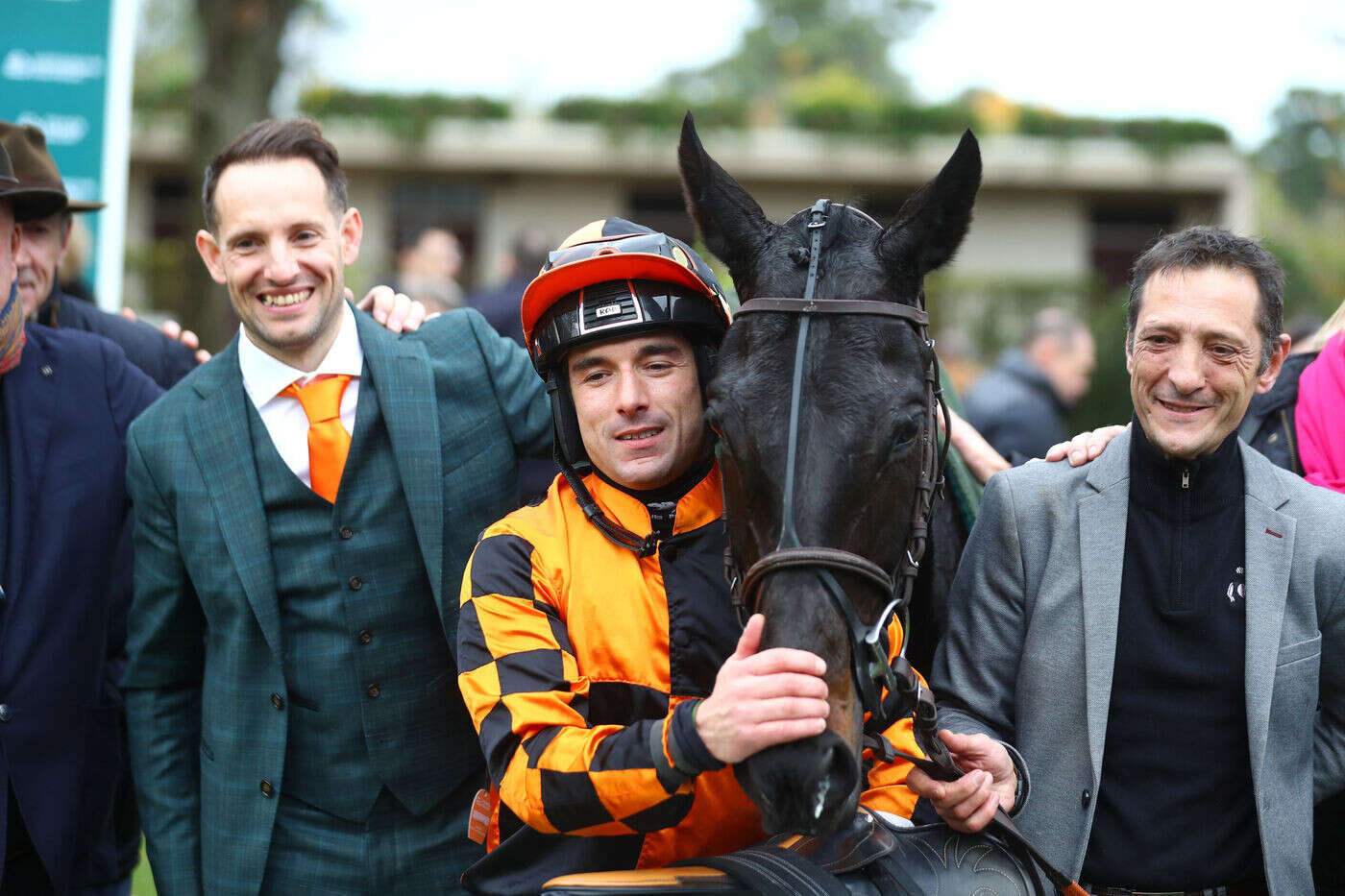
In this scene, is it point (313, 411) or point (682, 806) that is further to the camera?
point (313, 411)

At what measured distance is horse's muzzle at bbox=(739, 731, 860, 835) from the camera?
5.64 feet

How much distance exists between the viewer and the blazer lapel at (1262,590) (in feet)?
7.51

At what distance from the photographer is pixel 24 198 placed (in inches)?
128

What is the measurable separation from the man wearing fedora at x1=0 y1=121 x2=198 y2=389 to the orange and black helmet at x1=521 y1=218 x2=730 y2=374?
169cm

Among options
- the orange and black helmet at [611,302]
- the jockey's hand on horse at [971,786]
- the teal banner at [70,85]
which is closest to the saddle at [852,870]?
the jockey's hand on horse at [971,786]

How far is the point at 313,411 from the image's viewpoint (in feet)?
9.63

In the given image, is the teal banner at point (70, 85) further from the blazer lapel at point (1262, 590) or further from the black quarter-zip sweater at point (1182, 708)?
the blazer lapel at point (1262, 590)

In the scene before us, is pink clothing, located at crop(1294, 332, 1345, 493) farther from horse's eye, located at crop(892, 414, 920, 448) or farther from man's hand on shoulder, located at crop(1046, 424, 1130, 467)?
horse's eye, located at crop(892, 414, 920, 448)

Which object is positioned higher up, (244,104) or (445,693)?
(244,104)

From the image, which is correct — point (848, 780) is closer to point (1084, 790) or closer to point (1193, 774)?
point (1084, 790)

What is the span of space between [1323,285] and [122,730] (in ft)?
72.8

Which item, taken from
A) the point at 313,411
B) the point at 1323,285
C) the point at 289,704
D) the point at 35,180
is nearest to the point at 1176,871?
the point at 289,704

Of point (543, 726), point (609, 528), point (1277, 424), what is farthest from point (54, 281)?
point (1277, 424)

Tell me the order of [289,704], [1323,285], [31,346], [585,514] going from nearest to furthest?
[585,514] → [289,704] → [31,346] → [1323,285]
